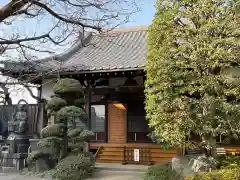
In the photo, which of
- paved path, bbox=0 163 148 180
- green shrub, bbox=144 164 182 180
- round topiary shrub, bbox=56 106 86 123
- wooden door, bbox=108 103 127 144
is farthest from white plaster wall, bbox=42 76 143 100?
green shrub, bbox=144 164 182 180

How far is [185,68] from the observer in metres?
9.46

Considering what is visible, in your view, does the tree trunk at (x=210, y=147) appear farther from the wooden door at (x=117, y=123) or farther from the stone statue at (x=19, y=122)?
the stone statue at (x=19, y=122)

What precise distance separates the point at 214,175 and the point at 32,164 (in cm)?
630

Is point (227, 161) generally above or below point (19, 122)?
below

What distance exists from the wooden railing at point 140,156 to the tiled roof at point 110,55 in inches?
131

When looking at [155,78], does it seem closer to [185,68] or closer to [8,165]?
[185,68]

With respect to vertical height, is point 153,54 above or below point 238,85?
above

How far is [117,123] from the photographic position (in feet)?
50.0

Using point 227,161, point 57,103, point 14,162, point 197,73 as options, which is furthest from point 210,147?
point 14,162

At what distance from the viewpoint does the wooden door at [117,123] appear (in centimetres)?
1504

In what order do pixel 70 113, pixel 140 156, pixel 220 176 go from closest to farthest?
pixel 220 176 → pixel 70 113 → pixel 140 156

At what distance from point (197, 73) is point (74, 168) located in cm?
443

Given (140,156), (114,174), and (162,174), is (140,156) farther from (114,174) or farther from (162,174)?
(162,174)

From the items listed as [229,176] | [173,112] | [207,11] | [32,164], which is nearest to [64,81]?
[32,164]
